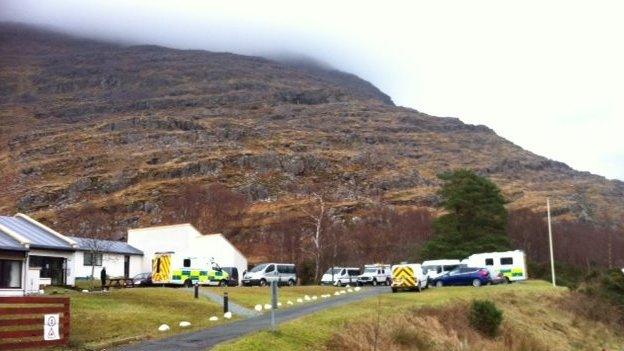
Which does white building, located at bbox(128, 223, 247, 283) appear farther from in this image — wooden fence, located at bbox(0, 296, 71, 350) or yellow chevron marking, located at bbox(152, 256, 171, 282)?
wooden fence, located at bbox(0, 296, 71, 350)

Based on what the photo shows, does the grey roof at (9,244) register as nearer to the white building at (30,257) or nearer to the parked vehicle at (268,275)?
the white building at (30,257)

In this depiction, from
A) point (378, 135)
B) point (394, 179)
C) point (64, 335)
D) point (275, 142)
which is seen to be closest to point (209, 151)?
point (275, 142)

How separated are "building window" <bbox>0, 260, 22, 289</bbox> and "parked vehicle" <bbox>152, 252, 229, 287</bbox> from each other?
1580 centimetres

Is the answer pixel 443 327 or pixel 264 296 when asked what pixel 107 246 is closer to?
pixel 264 296

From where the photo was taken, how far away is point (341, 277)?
188 ft

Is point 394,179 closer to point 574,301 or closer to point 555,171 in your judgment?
point 555,171

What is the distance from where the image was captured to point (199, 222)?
106 m

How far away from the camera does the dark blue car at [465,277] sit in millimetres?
47562

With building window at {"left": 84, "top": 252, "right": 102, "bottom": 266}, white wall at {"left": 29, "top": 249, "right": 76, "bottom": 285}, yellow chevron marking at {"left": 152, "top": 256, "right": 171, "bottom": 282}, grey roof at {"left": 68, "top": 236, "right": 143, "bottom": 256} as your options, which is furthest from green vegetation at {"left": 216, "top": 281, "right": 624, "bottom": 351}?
grey roof at {"left": 68, "top": 236, "right": 143, "bottom": 256}

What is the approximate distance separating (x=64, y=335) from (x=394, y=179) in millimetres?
135696

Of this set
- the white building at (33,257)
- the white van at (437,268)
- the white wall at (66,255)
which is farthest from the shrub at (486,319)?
the white wall at (66,255)

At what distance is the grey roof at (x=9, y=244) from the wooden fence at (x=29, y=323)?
1640cm

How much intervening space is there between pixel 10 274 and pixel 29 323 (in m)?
18.7

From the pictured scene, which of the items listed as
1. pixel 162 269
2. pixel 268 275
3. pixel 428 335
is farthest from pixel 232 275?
pixel 428 335
